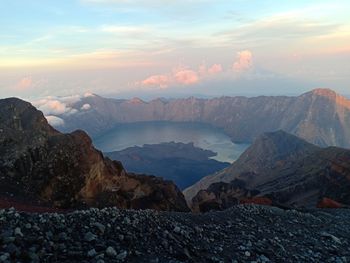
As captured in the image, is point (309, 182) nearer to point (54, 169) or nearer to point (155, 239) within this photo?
point (54, 169)

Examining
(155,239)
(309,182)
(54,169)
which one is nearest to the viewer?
(155,239)

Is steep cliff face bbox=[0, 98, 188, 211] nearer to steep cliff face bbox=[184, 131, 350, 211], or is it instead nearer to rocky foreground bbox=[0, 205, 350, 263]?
rocky foreground bbox=[0, 205, 350, 263]

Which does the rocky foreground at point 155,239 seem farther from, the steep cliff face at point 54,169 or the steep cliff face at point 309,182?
the steep cliff face at point 309,182

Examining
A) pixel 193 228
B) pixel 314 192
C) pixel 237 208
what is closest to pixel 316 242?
pixel 237 208

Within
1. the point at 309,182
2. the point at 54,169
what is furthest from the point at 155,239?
the point at 309,182

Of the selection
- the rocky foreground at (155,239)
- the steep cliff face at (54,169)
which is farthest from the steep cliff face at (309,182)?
the rocky foreground at (155,239)

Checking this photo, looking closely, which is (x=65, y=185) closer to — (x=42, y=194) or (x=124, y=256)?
(x=42, y=194)

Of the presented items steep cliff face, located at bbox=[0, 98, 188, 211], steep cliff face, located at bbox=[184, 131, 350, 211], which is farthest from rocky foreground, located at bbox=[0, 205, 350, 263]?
steep cliff face, located at bbox=[184, 131, 350, 211]
